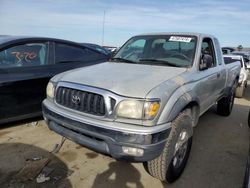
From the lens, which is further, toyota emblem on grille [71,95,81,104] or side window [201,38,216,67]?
side window [201,38,216,67]

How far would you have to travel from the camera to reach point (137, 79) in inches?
112

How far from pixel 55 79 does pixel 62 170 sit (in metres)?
1.18

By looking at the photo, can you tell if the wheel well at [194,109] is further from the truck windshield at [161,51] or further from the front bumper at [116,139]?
the front bumper at [116,139]

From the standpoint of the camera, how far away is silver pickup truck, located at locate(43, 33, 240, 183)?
98.2 inches

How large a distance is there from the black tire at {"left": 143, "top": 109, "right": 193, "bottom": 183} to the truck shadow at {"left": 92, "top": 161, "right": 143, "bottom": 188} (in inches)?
10.2

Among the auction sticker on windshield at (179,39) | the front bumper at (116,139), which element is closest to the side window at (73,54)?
the auction sticker on windshield at (179,39)

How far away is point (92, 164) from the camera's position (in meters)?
3.39

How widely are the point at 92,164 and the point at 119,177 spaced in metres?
0.47

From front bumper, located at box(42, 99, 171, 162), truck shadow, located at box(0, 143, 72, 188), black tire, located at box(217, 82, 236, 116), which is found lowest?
truck shadow, located at box(0, 143, 72, 188)

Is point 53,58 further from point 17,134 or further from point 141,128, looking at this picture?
point 141,128

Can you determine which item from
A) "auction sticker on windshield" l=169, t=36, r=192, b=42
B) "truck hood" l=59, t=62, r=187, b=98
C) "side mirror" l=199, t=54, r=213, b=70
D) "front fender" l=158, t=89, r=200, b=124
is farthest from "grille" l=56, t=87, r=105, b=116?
"auction sticker on windshield" l=169, t=36, r=192, b=42

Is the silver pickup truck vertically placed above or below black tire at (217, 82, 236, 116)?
above

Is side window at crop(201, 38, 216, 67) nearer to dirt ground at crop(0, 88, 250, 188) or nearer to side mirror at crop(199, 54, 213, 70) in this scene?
side mirror at crop(199, 54, 213, 70)

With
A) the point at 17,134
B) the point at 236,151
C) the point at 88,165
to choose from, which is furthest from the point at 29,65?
the point at 236,151
